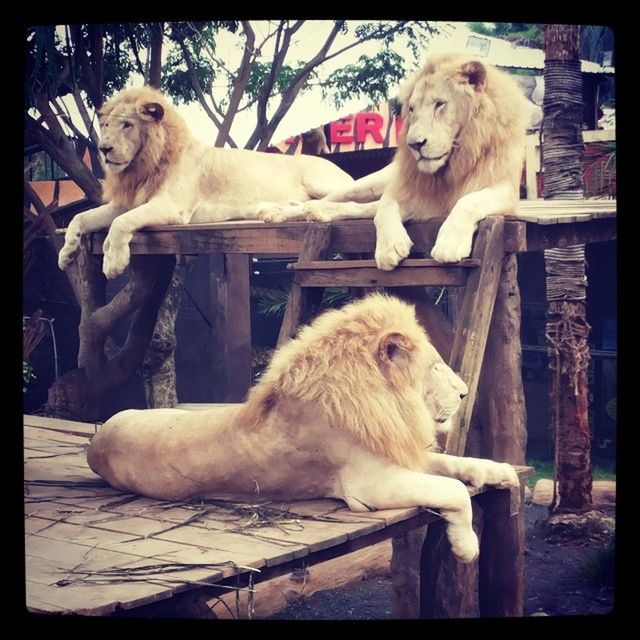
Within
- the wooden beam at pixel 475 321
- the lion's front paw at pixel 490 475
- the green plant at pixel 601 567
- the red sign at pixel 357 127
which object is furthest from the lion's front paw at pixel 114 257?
the green plant at pixel 601 567

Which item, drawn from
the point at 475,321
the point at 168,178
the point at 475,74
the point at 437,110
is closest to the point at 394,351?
the point at 475,321

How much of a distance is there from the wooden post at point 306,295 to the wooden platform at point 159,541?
2.06 feet

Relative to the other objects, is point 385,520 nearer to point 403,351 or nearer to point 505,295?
point 403,351

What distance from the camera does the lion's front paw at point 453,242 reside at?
11.1 feet

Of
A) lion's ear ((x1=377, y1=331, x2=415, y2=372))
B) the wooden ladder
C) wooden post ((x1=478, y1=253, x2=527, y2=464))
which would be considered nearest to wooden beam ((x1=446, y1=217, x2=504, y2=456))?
the wooden ladder

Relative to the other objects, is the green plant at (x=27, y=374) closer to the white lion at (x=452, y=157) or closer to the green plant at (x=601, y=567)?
the white lion at (x=452, y=157)

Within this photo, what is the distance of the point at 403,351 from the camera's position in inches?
120

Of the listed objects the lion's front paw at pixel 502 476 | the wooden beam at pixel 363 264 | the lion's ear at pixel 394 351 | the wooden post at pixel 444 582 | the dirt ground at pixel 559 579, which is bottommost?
the wooden post at pixel 444 582

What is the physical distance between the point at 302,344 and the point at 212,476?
1.53 feet

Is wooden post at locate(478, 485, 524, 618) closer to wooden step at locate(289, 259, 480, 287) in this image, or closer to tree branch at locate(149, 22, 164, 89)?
wooden step at locate(289, 259, 480, 287)

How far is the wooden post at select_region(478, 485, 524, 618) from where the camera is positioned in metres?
3.36

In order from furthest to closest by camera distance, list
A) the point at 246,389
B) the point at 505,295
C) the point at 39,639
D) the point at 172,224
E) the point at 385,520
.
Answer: the point at 172,224, the point at 505,295, the point at 246,389, the point at 385,520, the point at 39,639

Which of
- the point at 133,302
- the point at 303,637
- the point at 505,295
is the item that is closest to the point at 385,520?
the point at 303,637

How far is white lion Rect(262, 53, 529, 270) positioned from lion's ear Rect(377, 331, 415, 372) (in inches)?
18.0
